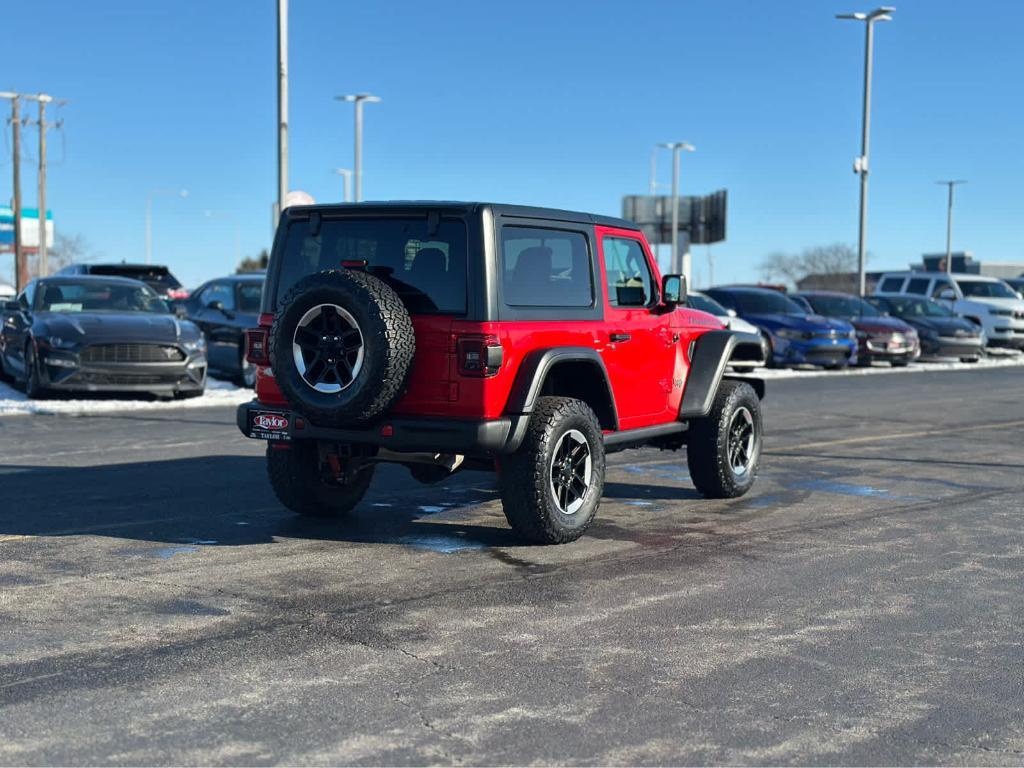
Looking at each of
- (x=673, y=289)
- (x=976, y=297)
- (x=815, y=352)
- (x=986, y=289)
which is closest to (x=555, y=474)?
(x=673, y=289)

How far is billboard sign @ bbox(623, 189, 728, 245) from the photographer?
207 ft

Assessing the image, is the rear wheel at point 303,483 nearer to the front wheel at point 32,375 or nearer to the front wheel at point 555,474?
the front wheel at point 555,474

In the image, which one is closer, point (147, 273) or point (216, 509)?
point (216, 509)

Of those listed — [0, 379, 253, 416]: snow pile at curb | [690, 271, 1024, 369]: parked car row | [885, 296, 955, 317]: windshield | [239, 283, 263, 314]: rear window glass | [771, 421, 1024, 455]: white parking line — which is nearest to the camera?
[771, 421, 1024, 455]: white parking line

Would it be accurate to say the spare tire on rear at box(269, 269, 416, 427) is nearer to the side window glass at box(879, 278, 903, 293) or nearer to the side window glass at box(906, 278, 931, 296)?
the side window glass at box(906, 278, 931, 296)

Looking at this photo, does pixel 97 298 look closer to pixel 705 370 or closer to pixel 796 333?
pixel 705 370

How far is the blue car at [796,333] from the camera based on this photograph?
25641 millimetres

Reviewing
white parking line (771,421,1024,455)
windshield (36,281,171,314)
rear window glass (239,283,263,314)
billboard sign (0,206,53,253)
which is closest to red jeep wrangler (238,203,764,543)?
white parking line (771,421,1024,455)

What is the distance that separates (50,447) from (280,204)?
9.81m

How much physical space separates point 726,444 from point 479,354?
109 inches

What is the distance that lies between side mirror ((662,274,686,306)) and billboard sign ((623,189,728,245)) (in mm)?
53425

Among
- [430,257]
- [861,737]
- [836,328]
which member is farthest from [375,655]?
[836,328]

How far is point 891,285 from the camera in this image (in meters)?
35.3

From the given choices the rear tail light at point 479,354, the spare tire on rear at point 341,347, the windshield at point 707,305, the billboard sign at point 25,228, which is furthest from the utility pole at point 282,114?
the billboard sign at point 25,228
